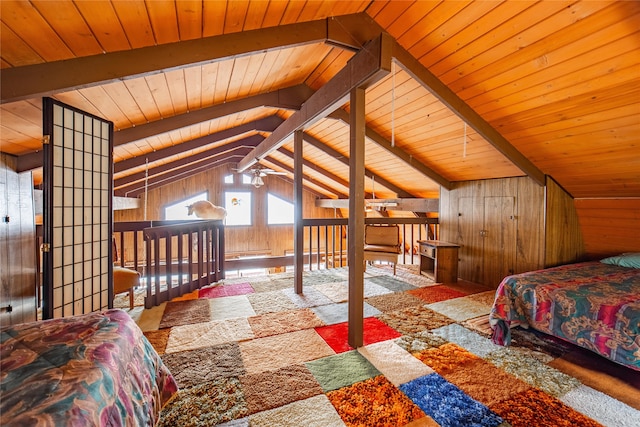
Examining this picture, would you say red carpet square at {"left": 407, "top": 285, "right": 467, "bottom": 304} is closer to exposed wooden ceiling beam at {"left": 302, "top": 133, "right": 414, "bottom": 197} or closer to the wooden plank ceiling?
the wooden plank ceiling

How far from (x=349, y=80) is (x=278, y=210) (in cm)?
704

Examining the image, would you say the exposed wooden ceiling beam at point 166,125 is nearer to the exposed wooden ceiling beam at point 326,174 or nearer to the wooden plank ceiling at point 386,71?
the wooden plank ceiling at point 386,71

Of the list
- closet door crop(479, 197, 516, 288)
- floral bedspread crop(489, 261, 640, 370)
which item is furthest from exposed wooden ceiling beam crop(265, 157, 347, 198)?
floral bedspread crop(489, 261, 640, 370)

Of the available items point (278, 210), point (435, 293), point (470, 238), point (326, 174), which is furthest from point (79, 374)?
point (278, 210)

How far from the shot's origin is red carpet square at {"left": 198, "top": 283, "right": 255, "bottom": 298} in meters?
3.69

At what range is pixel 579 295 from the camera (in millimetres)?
2297

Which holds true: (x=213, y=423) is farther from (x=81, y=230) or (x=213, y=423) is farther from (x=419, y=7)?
(x=419, y=7)

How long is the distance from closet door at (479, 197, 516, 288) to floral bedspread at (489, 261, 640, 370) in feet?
3.46

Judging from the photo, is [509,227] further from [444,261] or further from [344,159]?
[344,159]

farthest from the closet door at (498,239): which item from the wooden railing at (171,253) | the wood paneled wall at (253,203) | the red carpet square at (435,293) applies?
the wood paneled wall at (253,203)

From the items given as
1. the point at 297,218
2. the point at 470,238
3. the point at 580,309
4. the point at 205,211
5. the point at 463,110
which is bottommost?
the point at 580,309

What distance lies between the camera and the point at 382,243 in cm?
489

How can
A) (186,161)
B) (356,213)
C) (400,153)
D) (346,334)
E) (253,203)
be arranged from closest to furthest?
(356,213) → (346,334) → (400,153) → (186,161) → (253,203)

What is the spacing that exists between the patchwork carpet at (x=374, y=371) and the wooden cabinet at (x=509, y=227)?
117cm
